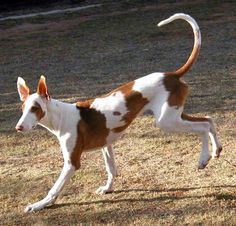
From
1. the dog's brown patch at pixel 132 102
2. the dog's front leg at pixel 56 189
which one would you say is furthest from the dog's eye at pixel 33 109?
the dog's brown patch at pixel 132 102

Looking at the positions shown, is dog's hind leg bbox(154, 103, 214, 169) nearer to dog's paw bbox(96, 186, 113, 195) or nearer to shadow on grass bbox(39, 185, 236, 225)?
shadow on grass bbox(39, 185, 236, 225)

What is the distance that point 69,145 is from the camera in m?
4.24

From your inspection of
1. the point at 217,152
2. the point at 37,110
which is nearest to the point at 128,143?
the point at 217,152

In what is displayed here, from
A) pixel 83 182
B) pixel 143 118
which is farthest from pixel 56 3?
pixel 83 182

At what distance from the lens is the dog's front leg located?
4.27 meters

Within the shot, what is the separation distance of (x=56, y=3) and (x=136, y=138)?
14.4 m

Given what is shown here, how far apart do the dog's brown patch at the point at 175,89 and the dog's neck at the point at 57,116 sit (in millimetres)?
728

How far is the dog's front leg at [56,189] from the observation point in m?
4.27

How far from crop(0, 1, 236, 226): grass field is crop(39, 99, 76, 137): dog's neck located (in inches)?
24.2

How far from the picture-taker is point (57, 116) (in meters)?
4.23

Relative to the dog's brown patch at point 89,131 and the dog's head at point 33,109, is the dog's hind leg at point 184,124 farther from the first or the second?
the dog's head at point 33,109

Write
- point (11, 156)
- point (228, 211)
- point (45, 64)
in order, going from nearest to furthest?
point (228, 211) → point (11, 156) → point (45, 64)

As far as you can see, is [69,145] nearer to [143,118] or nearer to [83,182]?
[83,182]

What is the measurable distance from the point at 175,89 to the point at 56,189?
1154 millimetres
